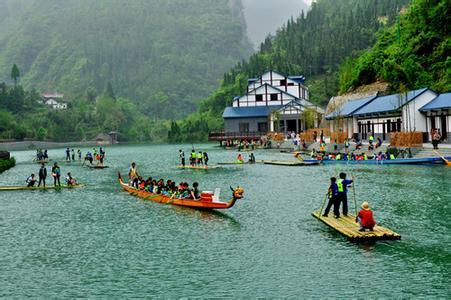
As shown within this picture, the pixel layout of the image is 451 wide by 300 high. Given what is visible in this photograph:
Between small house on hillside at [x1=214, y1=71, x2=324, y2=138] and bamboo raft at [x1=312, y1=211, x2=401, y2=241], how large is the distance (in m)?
85.1

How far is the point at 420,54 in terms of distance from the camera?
274ft

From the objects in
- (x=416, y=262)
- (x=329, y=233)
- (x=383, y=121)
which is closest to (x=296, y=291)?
(x=416, y=262)

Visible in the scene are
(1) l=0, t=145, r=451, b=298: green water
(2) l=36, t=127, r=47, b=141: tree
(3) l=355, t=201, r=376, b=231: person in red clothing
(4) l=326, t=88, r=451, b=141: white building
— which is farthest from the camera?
(2) l=36, t=127, r=47, b=141: tree

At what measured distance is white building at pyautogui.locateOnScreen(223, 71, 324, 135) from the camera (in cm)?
11031

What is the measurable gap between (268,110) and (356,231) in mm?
96458

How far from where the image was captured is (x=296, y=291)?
16344mm

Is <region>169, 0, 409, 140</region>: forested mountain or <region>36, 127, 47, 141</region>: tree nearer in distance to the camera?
<region>169, 0, 409, 140</region>: forested mountain

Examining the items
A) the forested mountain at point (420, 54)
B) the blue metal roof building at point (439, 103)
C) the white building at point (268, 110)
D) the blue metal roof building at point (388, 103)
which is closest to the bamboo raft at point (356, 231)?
the blue metal roof building at point (439, 103)

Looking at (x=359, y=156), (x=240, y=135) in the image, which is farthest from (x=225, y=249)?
(x=240, y=135)

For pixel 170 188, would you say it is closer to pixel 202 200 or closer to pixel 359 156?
pixel 202 200

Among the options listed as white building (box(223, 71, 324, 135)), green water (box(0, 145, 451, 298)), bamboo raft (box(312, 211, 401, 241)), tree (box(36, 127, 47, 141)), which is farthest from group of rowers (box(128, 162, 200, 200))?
tree (box(36, 127, 47, 141))

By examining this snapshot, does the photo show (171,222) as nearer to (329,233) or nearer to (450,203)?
(329,233)

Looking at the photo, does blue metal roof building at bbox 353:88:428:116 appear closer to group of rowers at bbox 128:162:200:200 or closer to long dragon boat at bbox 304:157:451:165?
long dragon boat at bbox 304:157:451:165

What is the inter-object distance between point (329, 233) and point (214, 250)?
5.54m
